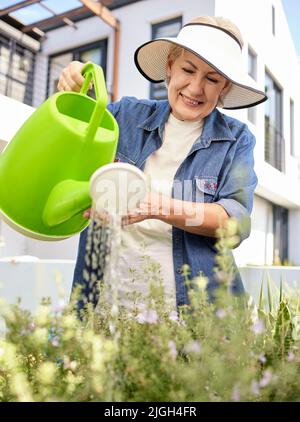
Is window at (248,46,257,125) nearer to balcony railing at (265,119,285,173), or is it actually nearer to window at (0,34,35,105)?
balcony railing at (265,119,285,173)

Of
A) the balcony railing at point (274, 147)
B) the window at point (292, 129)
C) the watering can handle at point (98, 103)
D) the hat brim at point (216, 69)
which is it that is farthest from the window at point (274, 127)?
the watering can handle at point (98, 103)

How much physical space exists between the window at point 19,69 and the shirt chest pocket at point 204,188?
7251mm

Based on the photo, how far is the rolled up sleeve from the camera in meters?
1.00

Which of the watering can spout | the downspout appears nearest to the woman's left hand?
the watering can spout

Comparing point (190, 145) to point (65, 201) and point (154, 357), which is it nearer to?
point (65, 201)

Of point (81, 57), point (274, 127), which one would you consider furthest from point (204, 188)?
point (274, 127)

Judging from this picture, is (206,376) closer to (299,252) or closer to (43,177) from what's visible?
(43,177)

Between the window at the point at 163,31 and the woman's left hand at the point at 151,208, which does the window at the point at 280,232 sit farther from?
the woman's left hand at the point at 151,208

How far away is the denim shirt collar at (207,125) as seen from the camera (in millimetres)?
1184

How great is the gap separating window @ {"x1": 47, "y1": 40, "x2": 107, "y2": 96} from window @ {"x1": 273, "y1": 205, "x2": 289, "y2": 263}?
539 centimetres

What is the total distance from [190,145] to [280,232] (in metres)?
10.5

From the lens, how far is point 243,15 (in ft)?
23.4

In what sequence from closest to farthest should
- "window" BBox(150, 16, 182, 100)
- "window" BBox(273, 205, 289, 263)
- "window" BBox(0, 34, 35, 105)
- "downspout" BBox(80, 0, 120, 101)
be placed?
"window" BBox(150, 16, 182, 100) < "downspout" BBox(80, 0, 120, 101) < "window" BBox(0, 34, 35, 105) < "window" BBox(273, 205, 289, 263)

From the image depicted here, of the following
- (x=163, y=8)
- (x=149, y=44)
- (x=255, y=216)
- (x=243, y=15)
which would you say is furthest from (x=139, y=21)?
(x=149, y=44)
